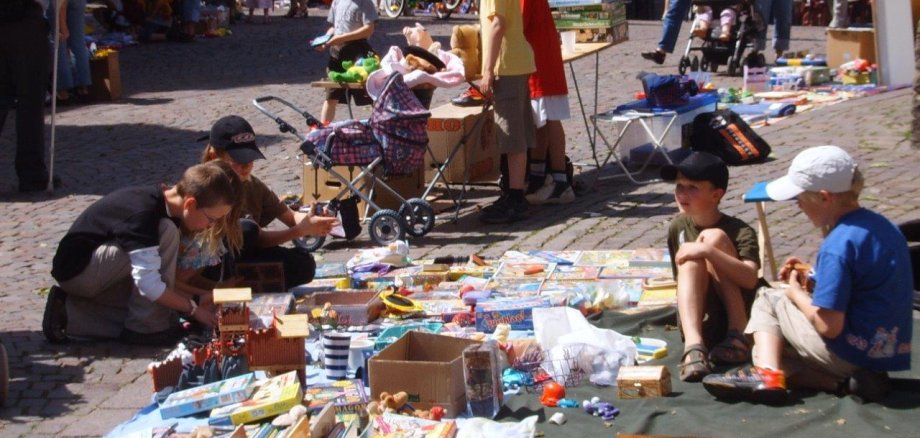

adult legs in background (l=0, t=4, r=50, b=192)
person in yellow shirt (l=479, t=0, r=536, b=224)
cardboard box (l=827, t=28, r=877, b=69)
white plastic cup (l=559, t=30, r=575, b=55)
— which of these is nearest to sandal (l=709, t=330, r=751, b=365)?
person in yellow shirt (l=479, t=0, r=536, b=224)

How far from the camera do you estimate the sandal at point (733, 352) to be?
→ 16.9 feet

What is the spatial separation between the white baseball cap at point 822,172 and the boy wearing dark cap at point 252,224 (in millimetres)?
2667

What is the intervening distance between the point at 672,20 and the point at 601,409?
989 cm

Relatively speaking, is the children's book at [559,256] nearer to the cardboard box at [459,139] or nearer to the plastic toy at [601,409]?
the cardboard box at [459,139]

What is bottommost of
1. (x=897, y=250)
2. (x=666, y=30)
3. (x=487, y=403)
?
(x=487, y=403)

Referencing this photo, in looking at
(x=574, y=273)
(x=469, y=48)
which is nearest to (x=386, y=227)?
(x=574, y=273)

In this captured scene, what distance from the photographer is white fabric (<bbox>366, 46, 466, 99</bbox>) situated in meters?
8.33

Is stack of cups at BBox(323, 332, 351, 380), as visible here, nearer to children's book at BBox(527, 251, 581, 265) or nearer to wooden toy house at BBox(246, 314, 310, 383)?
wooden toy house at BBox(246, 314, 310, 383)

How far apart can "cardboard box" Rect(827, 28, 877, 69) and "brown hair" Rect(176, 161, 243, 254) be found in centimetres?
946

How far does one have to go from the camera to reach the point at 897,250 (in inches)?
179

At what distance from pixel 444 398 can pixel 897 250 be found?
1.73 m

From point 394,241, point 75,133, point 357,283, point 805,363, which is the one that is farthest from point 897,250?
point 75,133

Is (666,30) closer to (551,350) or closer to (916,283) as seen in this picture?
(916,283)

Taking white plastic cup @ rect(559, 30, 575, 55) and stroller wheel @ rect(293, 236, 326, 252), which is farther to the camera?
white plastic cup @ rect(559, 30, 575, 55)
